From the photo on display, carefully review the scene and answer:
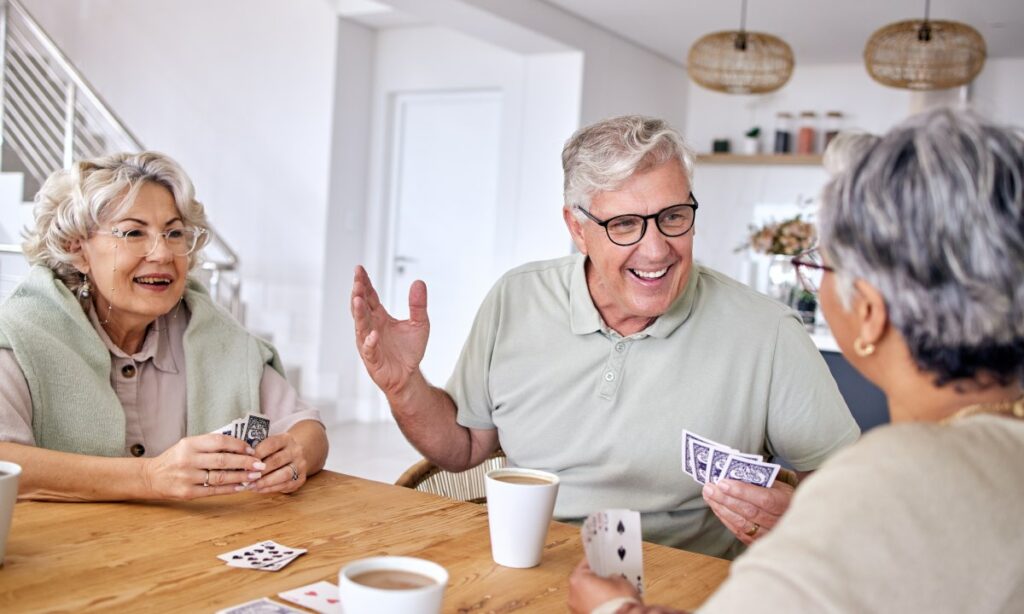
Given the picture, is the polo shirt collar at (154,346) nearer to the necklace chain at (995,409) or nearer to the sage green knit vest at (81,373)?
the sage green knit vest at (81,373)

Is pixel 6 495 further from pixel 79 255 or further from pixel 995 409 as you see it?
pixel 995 409

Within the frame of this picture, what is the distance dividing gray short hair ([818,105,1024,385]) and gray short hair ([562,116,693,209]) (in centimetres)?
86

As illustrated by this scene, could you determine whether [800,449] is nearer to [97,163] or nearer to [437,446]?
[437,446]

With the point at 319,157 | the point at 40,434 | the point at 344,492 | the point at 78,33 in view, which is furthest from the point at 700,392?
the point at 78,33

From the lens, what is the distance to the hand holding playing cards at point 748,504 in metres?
1.52

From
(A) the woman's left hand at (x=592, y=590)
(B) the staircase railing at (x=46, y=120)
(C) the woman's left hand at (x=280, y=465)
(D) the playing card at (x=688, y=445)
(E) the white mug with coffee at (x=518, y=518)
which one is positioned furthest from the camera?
(B) the staircase railing at (x=46, y=120)

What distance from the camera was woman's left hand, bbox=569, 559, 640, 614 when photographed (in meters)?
1.06

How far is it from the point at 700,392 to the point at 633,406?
0.41 feet

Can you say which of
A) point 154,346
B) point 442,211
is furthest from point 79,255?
point 442,211

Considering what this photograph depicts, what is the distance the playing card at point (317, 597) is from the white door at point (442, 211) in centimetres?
609

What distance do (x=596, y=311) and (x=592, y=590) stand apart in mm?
927

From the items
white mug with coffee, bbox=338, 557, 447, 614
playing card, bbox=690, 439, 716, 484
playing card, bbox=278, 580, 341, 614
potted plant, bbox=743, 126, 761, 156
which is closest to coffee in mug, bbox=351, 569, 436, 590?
white mug with coffee, bbox=338, 557, 447, 614

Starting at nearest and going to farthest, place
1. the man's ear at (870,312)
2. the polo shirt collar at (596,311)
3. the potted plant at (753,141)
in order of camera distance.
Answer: the man's ear at (870,312), the polo shirt collar at (596,311), the potted plant at (753,141)

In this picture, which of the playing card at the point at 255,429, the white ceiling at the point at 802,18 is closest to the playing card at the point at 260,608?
the playing card at the point at 255,429
